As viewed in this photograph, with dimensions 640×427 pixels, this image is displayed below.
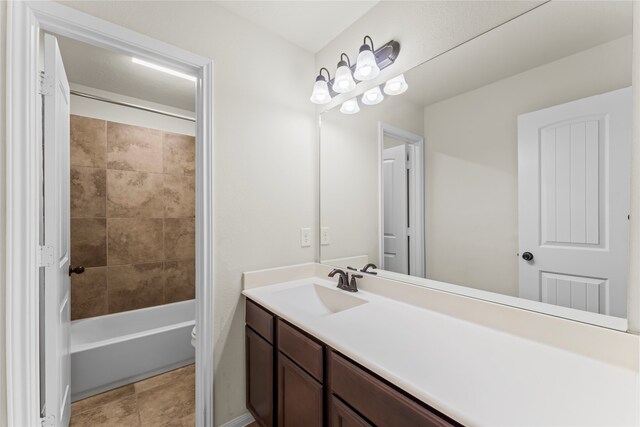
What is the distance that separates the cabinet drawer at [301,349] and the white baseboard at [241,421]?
2.39 ft

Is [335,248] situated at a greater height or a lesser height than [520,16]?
lesser

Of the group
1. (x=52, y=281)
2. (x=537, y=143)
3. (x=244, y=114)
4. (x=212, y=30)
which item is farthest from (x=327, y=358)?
(x=212, y=30)

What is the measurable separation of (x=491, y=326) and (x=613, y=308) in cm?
35

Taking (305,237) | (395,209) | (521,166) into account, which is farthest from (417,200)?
(305,237)

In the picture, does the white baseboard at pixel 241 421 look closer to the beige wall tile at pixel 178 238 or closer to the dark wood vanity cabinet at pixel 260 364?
the dark wood vanity cabinet at pixel 260 364

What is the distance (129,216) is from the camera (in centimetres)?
262

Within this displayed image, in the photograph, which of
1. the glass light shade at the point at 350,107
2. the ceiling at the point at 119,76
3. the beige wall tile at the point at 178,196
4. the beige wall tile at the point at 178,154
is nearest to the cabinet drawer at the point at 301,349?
the glass light shade at the point at 350,107

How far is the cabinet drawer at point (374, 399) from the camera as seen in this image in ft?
2.22

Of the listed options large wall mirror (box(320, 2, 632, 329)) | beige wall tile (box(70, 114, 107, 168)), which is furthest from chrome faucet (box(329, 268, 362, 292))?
beige wall tile (box(70, 114, 107, 168))

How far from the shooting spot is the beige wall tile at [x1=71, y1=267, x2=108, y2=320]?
236 cm

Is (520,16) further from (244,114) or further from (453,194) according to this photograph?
(244,114)

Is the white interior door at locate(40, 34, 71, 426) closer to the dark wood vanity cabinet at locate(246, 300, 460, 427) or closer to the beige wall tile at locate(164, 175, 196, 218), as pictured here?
the dark wood vanity cabinet at locate(246, 300, 460, 427)

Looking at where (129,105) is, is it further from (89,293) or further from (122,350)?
(122,350)

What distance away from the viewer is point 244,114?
1615 millimetres
